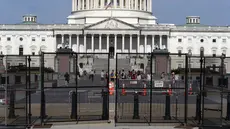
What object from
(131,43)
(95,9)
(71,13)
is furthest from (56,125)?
(71,13)

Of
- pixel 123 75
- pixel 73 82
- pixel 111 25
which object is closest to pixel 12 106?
pixel 73 82

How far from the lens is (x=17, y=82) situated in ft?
78.2

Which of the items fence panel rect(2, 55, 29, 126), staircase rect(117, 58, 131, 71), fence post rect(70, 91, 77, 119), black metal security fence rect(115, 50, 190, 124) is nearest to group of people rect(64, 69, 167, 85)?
black metal security fence rect(115, 50, 190, 124)

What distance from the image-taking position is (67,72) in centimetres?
2619

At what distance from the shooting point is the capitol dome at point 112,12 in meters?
148

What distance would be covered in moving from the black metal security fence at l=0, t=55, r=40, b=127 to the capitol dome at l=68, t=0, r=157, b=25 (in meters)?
122

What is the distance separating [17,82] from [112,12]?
126 m

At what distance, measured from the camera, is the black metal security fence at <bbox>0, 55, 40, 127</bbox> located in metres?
23.2

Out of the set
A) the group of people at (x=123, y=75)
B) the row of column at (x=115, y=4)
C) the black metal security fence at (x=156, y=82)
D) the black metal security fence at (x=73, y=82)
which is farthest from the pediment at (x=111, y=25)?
the black metal security fence at (x=73, y=82)

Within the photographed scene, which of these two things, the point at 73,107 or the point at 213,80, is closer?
the point at 213,80

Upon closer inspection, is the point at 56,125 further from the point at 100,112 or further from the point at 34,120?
the point at 100,112

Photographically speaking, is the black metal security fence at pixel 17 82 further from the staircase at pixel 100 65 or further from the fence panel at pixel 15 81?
the staircase at pixel 100 65

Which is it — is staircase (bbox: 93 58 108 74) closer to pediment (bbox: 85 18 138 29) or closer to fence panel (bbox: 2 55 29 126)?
fence panel (bbox: 2 55 29 126)

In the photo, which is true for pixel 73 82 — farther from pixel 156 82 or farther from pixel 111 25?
pixel 111 25
